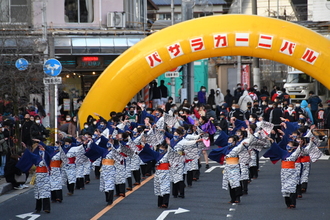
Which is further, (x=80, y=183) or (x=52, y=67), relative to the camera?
(x=52, y=67)

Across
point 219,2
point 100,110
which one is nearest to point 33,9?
point 100,110

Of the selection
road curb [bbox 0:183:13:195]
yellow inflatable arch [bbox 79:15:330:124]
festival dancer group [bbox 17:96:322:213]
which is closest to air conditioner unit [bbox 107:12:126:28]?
yellow inflatable arch [bbox 79:15:330:124]

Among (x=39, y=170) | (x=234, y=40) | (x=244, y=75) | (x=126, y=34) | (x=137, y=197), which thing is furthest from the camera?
(x=244, y=75)

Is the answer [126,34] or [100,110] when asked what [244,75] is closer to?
[126,34]

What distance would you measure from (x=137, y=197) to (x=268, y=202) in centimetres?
288

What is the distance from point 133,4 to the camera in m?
32.0

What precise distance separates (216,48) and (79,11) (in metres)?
10.5

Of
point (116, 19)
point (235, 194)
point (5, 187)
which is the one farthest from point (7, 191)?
point (116, 19)

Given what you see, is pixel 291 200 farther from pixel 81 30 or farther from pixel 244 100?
pixel 81 30

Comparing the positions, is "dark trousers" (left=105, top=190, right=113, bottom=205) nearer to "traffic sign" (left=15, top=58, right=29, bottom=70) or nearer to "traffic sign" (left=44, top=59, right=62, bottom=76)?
"traffic sign" (left=44, top=59, right=62, bottom=76)

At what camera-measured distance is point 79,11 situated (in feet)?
96.3

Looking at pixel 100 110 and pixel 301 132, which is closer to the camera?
pixel 301 132

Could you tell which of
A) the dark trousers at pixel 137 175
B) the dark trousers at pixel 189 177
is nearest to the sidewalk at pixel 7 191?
the dark trousers at pixel 137 175

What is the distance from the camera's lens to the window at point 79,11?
2923 centimetres
